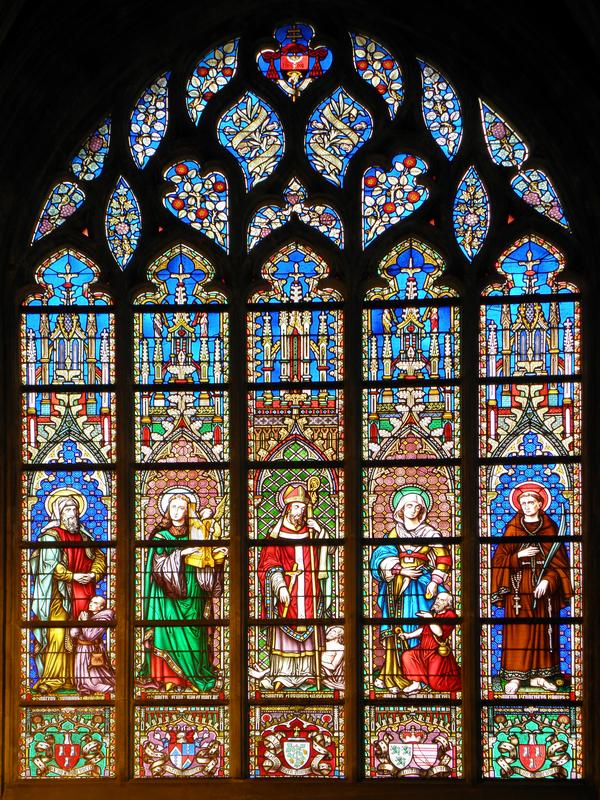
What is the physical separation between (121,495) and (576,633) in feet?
10.3

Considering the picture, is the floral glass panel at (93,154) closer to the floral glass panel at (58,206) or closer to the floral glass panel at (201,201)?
the floral glass panel at (58,206)

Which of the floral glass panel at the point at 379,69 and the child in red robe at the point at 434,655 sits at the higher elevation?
the floral glass panel at the point at 379,69

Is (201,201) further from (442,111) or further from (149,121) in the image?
(442,111)

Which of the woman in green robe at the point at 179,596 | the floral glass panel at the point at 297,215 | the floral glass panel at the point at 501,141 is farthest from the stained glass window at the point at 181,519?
the floral glass panel at the point at 501,141

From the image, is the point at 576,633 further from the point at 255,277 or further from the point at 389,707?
the point at 255,277

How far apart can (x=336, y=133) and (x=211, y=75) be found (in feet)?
3.22

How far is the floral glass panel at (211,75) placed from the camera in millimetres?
11734

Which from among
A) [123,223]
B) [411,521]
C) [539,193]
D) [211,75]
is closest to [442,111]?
[539,193]

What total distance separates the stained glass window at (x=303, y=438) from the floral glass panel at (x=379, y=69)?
0.02 meters

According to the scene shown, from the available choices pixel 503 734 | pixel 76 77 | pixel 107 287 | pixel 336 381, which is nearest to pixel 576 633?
pixel 503 734

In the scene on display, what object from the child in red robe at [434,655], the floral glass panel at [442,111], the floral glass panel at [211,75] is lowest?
the child in red robe at [434,655]

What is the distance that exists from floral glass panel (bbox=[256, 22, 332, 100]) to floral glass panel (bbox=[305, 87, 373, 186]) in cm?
21

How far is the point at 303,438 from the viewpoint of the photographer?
11.3 metres

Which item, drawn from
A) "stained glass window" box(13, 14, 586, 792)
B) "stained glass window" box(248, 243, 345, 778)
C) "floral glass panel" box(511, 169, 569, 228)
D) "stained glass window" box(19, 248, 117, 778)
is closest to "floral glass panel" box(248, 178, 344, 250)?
"stained glass window" box(13, 14, 586, 792)
